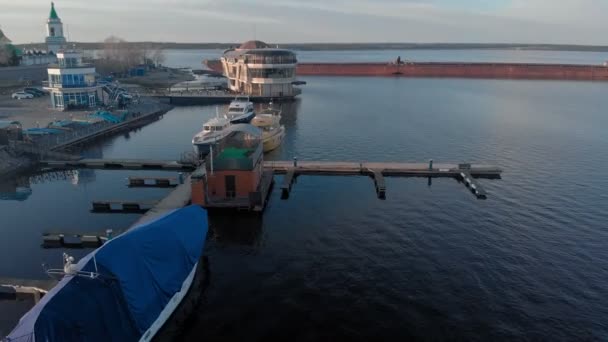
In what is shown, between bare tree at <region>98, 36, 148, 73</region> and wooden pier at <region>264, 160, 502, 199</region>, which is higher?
bare tree at <region>98, 36, 148, 73</region>

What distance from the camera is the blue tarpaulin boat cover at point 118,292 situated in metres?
14.7

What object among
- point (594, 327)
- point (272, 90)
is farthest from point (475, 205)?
point (272, 90)

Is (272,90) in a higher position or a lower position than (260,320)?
higher

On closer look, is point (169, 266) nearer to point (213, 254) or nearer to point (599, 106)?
point (213, 254)

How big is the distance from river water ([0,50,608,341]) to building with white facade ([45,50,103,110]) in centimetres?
1603

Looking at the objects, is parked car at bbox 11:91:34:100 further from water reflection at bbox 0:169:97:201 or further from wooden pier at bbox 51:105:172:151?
water reflection at bbox 0:169:97:201

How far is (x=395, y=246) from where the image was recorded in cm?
2847

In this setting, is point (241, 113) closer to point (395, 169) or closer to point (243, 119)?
point (243, 119)

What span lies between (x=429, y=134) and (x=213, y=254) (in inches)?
1800

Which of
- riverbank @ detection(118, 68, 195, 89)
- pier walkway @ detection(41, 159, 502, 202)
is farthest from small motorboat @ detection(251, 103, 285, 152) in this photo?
riverbank @ detection(118, 68, 195, 89)

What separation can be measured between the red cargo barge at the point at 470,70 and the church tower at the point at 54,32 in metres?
84.9

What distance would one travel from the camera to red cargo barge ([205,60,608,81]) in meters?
153

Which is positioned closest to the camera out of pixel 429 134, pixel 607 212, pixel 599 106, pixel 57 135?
pixel 607 212

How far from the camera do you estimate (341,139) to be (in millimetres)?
61031
